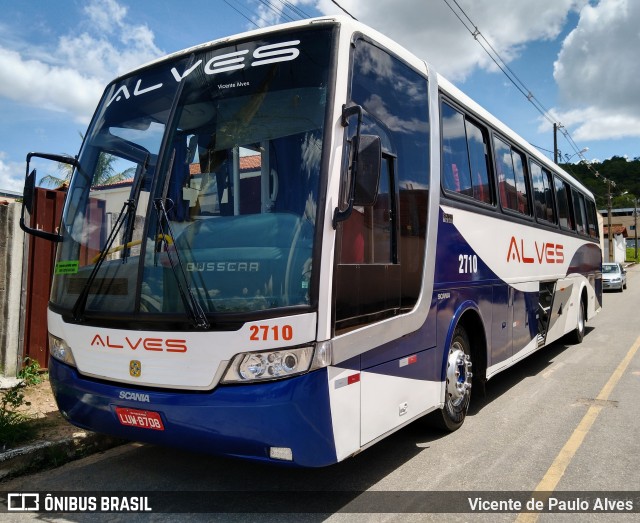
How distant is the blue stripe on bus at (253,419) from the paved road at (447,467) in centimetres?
60

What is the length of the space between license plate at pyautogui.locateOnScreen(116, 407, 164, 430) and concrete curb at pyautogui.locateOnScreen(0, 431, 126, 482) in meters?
1.50

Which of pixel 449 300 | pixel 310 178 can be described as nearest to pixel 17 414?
pixel 310 178

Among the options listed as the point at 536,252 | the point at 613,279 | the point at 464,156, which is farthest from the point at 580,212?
the point at 613,279

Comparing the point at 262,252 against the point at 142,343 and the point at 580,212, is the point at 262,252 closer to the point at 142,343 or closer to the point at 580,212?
the point at 142,343

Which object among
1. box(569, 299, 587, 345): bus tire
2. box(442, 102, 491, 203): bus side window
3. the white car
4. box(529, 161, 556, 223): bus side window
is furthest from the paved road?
the white car

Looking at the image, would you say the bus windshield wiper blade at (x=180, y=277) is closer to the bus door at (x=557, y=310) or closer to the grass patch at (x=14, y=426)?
the grass patch at (x=14, y=426)

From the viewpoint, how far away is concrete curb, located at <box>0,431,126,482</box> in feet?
14.7

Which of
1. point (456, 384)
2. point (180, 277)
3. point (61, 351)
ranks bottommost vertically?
point (456, 384)

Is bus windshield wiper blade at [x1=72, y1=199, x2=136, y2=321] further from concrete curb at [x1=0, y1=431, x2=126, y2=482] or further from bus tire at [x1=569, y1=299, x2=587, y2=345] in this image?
bus tire at [x1=569, y1=299, x2=587, y2=345]

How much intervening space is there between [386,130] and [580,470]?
3.10m

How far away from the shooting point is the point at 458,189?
212 inches

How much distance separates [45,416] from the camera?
18.3 feet

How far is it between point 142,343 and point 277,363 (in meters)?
0.95

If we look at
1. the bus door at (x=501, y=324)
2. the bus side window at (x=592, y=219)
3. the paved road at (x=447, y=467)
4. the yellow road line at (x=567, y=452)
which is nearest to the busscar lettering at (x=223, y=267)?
the paved road at (x=447, y=467)
